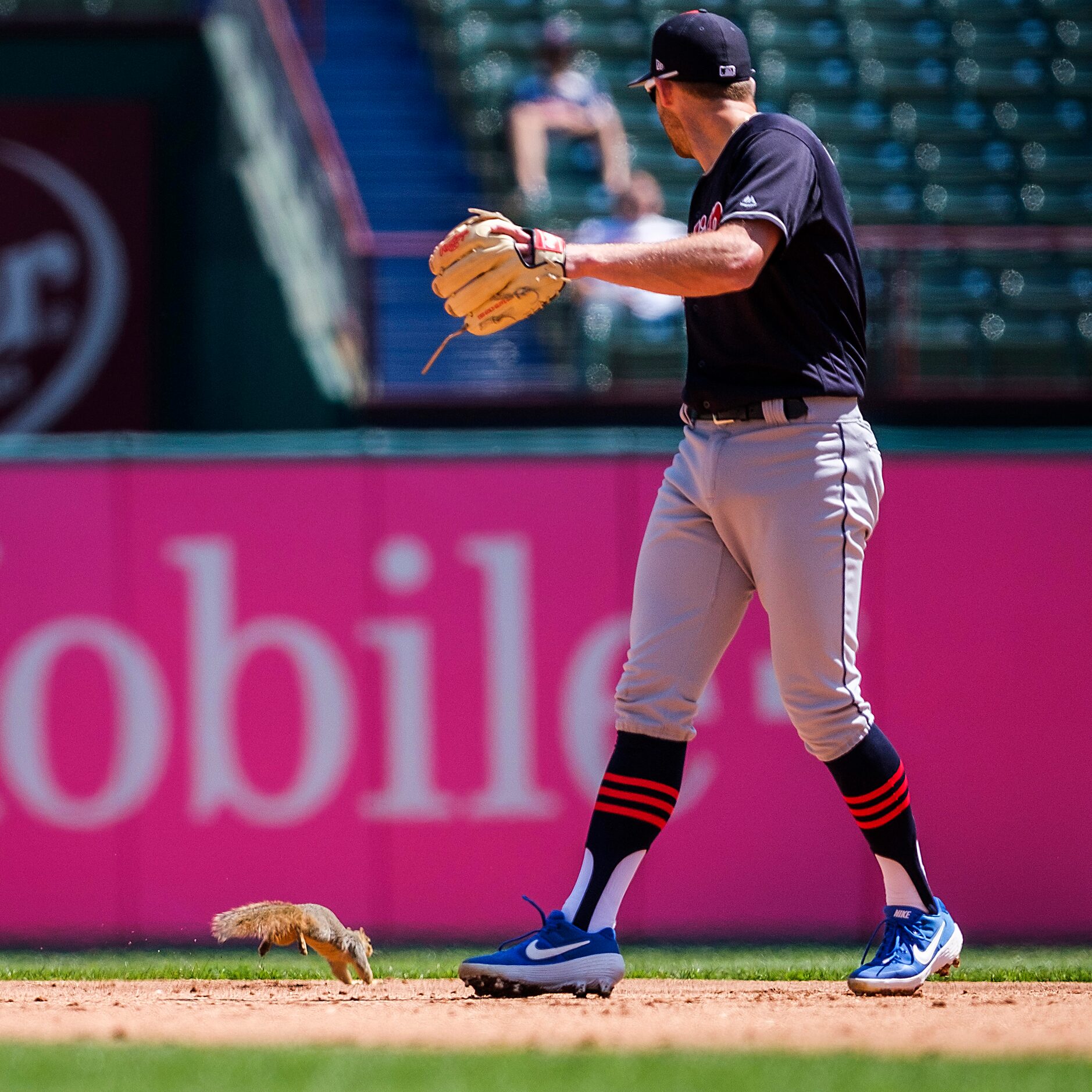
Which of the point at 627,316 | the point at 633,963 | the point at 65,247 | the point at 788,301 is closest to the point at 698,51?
the point at 788,301

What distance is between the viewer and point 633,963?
5.14m

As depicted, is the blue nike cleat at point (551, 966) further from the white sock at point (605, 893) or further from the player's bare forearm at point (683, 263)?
the player's bare forearm at point (683, 263)

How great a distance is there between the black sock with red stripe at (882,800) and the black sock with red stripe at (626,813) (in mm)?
363

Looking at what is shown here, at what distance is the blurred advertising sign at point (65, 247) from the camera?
9.70 metres

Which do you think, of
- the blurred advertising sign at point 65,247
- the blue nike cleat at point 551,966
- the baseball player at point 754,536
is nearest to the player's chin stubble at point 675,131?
the baseball player at point 754,536

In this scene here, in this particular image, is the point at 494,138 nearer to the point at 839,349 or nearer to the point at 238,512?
the point at 238,512

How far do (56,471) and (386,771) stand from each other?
1547 mm

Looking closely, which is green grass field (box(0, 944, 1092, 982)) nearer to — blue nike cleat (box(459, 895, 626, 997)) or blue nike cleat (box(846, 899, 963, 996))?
blue nike cleat (box(846, 899, 963, 996))

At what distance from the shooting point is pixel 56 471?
20.2ft

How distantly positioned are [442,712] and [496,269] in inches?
109

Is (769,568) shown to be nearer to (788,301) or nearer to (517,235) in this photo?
(788,301)

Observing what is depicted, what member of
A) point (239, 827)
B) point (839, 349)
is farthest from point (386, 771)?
point (839, 349)

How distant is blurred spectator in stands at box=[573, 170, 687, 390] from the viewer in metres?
7.85

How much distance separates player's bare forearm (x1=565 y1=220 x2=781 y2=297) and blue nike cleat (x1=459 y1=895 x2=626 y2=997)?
1.34m
